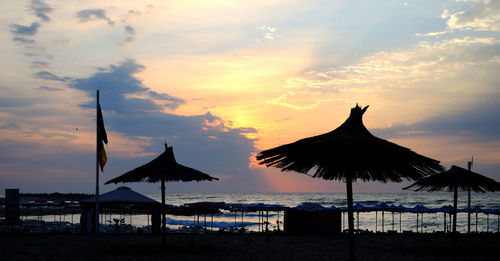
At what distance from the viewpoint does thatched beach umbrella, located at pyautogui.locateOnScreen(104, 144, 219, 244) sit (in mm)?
15938

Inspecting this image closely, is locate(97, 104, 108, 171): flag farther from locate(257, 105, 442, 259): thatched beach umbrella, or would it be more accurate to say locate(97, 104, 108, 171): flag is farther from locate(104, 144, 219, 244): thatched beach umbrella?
locate(257, 105, 442, 259): thatched beach umbrella

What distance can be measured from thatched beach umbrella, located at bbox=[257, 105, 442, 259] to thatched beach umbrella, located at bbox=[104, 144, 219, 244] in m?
6.95

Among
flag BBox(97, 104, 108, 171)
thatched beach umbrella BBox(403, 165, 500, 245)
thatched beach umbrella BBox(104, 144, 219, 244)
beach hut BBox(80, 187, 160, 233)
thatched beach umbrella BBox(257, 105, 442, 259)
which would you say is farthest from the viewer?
beach hut BBox(80, 187, 160, 233)

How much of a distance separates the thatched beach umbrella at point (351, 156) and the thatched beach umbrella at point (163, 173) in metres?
6.95

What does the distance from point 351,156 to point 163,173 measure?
840 cm

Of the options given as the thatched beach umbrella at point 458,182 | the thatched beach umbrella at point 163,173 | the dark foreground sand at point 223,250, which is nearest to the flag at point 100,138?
the dark foreground sand at point 223,250

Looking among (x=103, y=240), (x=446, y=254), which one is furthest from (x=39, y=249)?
(x=446, y=254)

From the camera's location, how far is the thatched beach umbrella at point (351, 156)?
9086 millimetres

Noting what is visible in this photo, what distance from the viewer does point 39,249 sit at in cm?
1686

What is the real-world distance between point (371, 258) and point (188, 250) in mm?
6143

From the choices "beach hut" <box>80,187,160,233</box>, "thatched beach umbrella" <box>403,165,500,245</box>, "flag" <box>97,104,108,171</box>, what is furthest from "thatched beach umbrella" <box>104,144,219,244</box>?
"thatched beach umbrella" <box>403,165,500,245</box>

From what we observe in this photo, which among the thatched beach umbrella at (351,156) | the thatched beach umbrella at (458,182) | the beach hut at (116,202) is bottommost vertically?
the beach hut at (116,202)

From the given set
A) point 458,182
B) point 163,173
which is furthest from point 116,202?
point 458,182

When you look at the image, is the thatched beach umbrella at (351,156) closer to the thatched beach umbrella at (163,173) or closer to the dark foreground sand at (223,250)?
the dark foreground sand at (223,250)
